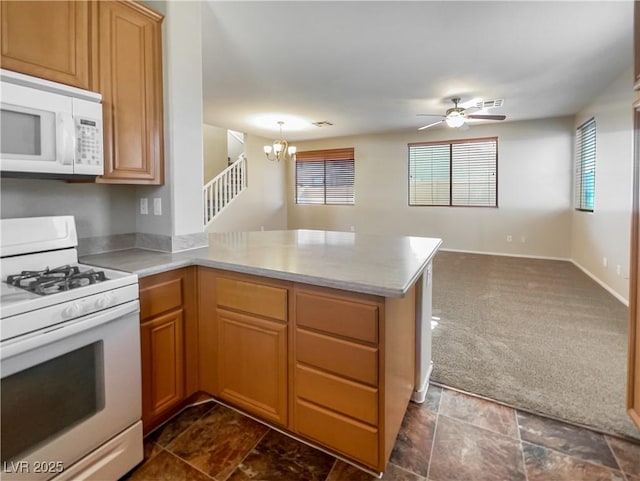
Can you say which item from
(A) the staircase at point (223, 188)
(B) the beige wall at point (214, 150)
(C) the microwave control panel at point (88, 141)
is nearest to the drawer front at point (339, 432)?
(C) the microwave control panel at point (88, 141)

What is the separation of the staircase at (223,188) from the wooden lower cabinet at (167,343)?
456cm

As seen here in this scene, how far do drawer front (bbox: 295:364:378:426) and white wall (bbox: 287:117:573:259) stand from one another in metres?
6.18

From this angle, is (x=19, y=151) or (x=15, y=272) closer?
(x=19, y=151)

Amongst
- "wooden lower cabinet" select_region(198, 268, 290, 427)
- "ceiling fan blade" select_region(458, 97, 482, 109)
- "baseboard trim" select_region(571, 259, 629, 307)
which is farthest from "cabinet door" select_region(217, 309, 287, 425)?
"ceiling fan blade" select_region(458, 97, 482, 109)

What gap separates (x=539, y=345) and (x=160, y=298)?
2.89 m

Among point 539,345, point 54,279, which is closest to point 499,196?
point 539,345

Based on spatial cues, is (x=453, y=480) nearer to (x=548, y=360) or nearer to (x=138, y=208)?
(x=548, y=360)

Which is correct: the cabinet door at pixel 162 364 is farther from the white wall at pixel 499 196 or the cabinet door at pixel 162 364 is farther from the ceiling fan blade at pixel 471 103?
the white wall at pixel 499 196

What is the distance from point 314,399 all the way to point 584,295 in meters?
4.10

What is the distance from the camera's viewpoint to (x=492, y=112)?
5602 mm

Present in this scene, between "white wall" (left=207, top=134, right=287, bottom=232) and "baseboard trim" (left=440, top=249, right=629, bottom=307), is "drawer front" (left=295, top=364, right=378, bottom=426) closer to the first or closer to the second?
"baseboard trim" (left=440, top=249, right=629, bottom=307)

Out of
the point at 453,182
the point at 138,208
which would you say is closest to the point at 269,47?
the point at 138,208

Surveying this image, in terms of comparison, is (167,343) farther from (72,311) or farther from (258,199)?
(258,199)

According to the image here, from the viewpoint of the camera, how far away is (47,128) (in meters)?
1.42
